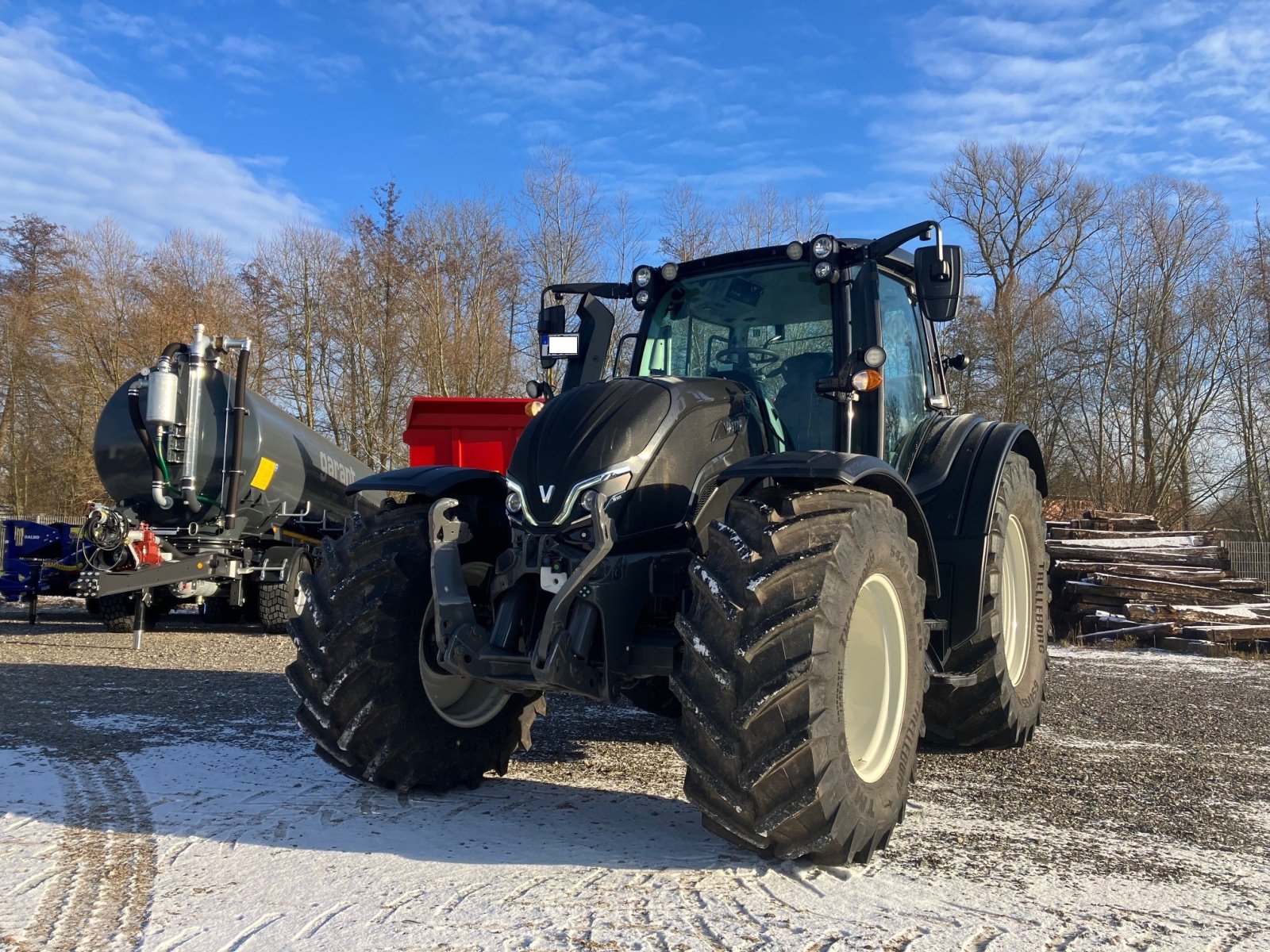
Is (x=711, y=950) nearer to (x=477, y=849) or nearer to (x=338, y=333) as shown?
(x=477, y=849)

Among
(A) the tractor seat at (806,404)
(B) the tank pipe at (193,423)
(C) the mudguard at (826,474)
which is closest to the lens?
(C) the mudguard at (826,474)

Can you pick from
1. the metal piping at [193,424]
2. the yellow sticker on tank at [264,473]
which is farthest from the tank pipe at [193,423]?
the yellow sticker on tank at [264,473]

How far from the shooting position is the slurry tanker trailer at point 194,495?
11070 mm

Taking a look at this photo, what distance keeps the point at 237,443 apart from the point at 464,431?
102 inches

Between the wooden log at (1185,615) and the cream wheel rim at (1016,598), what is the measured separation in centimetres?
721

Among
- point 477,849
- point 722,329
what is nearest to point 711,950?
point 477,849

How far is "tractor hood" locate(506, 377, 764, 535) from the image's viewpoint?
3766mm

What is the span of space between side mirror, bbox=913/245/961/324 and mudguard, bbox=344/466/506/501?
6.48ft

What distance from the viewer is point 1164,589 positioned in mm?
12539

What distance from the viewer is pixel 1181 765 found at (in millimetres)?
Answer: 5152

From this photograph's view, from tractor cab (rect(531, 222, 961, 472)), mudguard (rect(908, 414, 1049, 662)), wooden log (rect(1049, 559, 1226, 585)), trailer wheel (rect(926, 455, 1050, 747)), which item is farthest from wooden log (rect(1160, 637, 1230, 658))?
tractor cab (rect(531, 222, 961, 472))

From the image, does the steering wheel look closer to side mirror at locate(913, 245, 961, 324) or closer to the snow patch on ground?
side mirror at locate(913, 245, 961, 324)

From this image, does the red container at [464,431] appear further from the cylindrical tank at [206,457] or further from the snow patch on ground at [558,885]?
the snow patch on ground at [558,885]

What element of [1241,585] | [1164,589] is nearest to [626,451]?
[1164,589]
